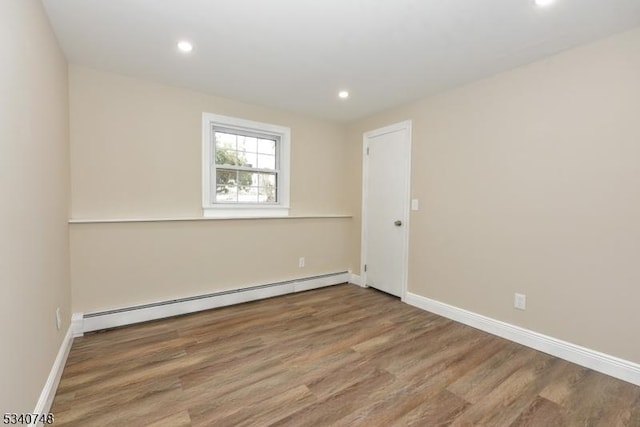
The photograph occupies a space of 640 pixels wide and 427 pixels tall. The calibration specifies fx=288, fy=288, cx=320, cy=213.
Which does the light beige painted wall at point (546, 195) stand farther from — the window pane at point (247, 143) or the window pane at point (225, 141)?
the window pane at point (225, 141)

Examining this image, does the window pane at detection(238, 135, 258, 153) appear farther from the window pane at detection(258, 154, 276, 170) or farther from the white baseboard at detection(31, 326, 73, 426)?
the white baseboard at detection(31, 326, 73, 426)

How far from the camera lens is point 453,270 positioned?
2.94 meters

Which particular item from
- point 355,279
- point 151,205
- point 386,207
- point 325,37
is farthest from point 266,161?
point 355,279

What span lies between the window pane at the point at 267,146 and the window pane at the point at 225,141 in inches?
13.2

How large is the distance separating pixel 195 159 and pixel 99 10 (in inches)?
57.2

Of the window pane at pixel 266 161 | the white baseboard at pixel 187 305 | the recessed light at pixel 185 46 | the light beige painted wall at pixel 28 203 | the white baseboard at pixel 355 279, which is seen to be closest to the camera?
the light beige painted wall at pixel 28 203

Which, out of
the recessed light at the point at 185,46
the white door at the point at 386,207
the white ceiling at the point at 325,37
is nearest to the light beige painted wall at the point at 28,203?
the white ceiling at the point at 325,37

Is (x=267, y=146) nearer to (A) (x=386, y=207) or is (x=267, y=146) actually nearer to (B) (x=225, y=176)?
(B) (x=225, y=176)

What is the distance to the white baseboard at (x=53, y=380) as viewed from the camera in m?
1.49

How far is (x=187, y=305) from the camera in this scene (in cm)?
299

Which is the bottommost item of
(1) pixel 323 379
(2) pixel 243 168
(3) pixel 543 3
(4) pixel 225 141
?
(1) pixel 323 379

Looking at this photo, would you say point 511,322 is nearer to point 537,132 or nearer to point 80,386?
point 537,132

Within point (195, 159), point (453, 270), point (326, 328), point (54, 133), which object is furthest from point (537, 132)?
point (54, 133)

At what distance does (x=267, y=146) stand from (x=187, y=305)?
2076 mm
